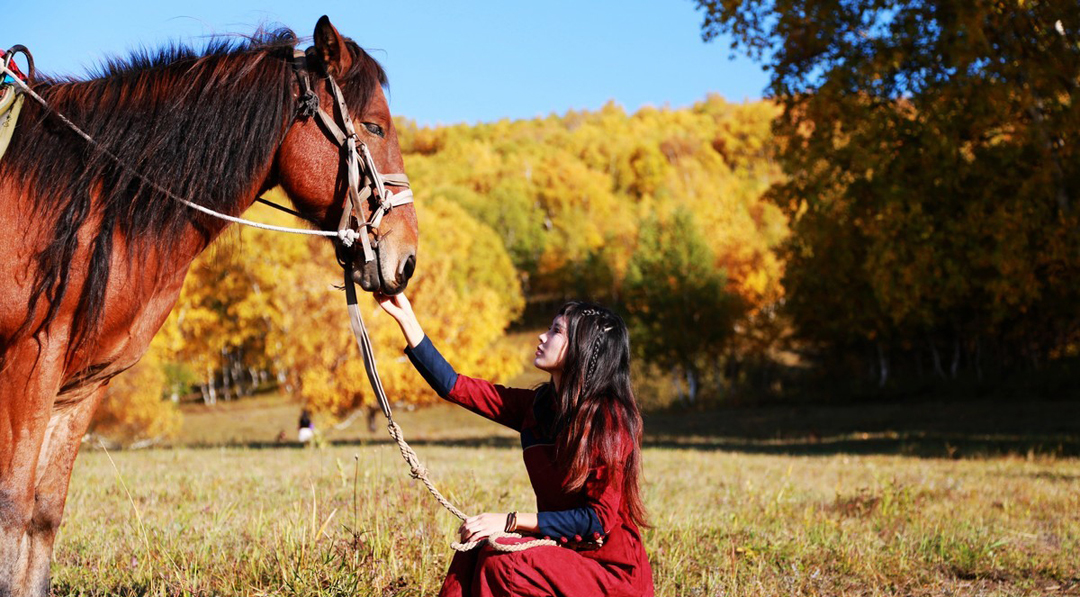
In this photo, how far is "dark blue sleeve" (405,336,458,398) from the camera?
3.48 meters

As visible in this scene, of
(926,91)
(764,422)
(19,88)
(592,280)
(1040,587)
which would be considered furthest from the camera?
(592,280)

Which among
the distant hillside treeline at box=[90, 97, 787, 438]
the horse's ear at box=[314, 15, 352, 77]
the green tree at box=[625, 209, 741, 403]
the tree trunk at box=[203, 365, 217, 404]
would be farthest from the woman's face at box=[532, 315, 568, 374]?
the tree trunk at box=[203, 365, 217, 404]

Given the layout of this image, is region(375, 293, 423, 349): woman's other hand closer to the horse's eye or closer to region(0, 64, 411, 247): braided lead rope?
region(0, 64, 411, 247): braided lead rope

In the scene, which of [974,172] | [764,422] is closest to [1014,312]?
[764,422]

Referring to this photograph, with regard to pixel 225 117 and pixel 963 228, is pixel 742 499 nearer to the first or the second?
pixel 225 117

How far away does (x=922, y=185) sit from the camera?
659 inches

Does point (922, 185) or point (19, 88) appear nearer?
point (19, 88)

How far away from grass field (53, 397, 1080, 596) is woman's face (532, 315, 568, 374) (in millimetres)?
1426

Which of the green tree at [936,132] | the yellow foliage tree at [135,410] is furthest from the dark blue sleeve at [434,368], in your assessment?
the yellow foliage tree at [135,410]

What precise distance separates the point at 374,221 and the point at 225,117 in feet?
2.58

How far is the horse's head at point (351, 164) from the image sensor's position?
3406 mm

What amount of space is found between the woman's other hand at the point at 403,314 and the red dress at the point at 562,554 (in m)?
0.60

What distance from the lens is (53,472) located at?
338 centimetres

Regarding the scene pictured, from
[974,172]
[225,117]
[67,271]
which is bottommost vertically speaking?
[67,271]
